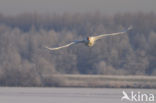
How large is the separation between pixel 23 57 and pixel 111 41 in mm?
8427

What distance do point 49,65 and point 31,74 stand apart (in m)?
2.05

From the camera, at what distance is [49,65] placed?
25.6m

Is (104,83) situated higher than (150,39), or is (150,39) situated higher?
(150,39)

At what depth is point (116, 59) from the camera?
30469mm

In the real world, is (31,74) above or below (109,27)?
below
